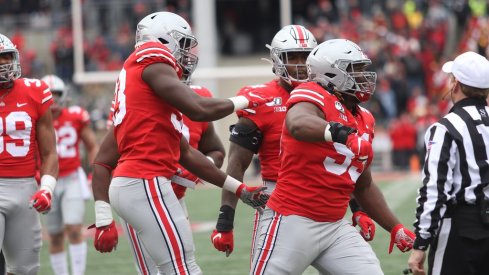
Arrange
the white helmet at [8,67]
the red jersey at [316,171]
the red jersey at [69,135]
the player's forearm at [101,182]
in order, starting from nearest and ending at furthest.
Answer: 1. the red jersey at [316,171]
2. the player's forearm at [101,182]
3. the white helmet at [8,67]
4. the red jersey at [69,135]

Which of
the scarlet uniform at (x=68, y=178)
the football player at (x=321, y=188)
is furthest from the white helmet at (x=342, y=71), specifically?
the scarlet uniform at (x=68, y=178)

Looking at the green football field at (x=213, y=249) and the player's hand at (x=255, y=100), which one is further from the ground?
the player's hand at (x=255, y=100)

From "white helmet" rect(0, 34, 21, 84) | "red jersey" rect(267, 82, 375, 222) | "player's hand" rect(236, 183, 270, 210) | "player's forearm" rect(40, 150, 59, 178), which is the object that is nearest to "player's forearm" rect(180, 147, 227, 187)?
"player's hand" rect(236, 183, 270, 210)

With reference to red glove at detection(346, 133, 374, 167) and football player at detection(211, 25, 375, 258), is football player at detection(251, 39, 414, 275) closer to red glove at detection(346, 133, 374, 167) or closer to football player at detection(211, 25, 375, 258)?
red glove at detection(346, 133, 374, 167)

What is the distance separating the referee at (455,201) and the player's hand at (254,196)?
95 centimetres

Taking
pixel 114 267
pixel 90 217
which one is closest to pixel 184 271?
pixel 114 267

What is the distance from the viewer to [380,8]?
2434 cm

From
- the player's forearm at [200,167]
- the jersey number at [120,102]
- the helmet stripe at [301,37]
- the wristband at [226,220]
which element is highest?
the helmet stripe at [301,37]

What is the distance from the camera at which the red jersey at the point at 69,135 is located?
8.80 meters

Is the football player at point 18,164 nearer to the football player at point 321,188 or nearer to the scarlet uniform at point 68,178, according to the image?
the football player at point 321,188

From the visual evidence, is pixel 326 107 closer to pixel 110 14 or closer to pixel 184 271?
pixel 184 271

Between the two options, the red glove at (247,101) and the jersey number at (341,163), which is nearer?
A: the jersey number at (341,163)

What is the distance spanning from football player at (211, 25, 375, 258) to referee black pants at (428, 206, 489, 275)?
2.89 feet

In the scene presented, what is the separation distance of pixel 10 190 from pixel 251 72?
1376cm
